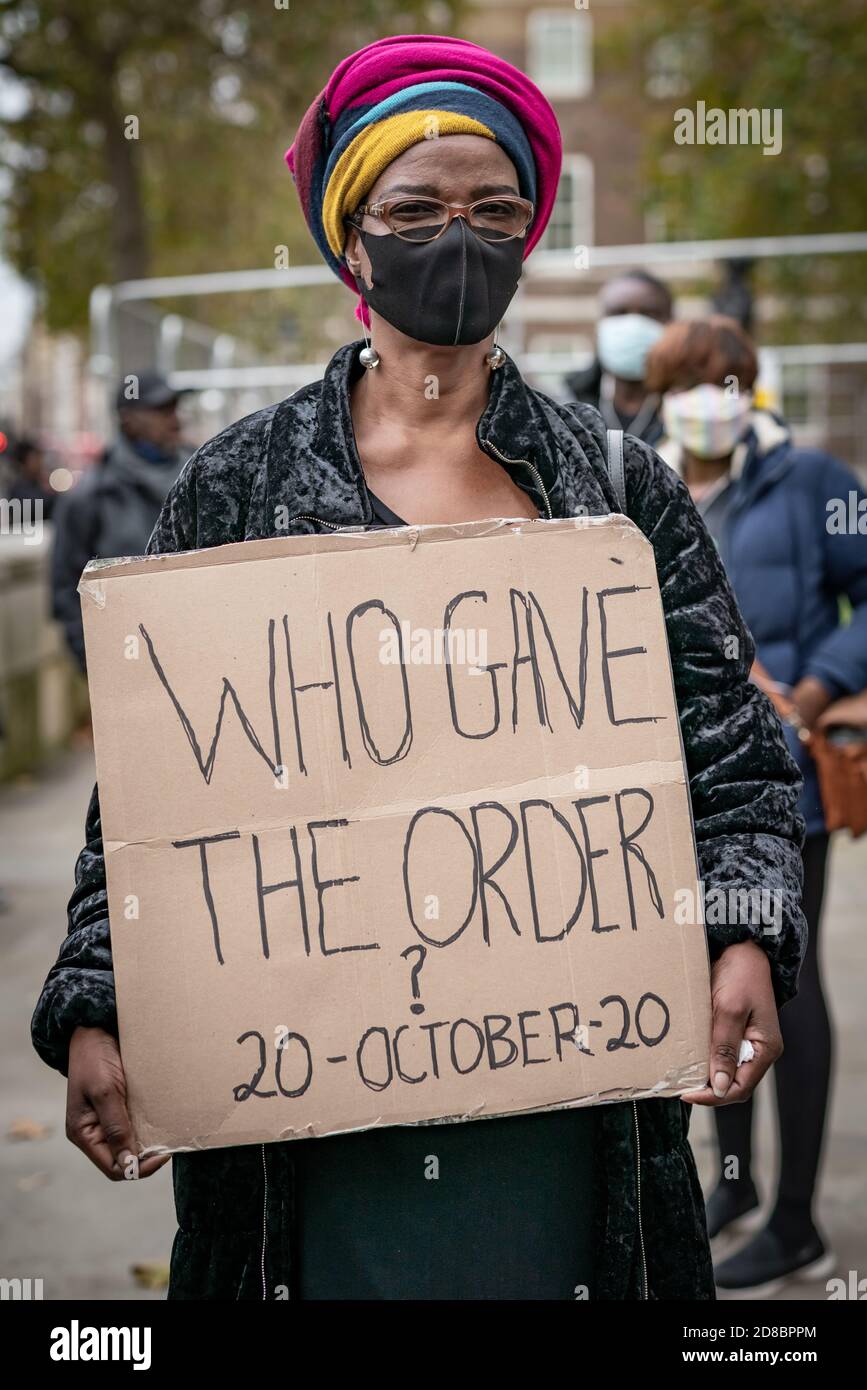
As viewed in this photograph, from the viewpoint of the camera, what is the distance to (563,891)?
192 centimetres

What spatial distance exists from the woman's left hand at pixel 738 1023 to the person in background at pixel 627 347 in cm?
308

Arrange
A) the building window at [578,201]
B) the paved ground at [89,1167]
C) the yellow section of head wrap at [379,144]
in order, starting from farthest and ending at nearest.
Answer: the building window at [578,201] → the paved ground at [89,1167] → the yellow section of head wrap at [379,144]

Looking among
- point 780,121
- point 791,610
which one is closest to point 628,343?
Answer: point 791,610

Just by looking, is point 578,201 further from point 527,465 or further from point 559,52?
point 527,465

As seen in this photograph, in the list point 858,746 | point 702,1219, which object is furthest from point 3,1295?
point 858,746

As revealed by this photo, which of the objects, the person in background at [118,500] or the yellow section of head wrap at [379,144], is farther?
the person in background at [118,500]

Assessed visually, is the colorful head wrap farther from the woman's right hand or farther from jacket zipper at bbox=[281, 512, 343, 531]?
the woman's right hand

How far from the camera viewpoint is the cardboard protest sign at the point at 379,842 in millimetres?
1888

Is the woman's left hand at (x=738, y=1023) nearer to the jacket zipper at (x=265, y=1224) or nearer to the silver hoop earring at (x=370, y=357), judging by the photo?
the jacket zipper at (x=265, y=1224)

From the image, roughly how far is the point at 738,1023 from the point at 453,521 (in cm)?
70

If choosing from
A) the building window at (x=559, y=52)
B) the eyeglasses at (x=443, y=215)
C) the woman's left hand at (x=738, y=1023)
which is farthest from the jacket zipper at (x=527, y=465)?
the building window at (x=559, y=52)

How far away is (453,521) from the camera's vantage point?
2.04 metres

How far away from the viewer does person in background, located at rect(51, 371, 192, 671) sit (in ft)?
23.4
